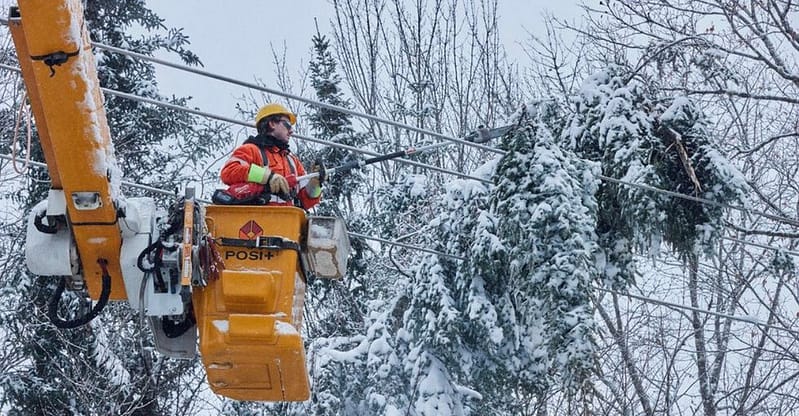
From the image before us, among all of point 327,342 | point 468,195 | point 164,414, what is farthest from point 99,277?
point 164,414

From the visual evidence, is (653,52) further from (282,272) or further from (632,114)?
(282,272)

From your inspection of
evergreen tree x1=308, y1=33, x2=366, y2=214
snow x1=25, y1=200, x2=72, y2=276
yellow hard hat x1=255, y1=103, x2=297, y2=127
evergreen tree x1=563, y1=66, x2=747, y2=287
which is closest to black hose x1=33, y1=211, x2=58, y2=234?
snow x1=25, y1=200, x2=72, y2=276

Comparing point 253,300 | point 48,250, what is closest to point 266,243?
point 253,300

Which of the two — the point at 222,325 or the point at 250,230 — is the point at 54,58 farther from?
the point at 222,325

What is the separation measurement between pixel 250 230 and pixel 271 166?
600mm

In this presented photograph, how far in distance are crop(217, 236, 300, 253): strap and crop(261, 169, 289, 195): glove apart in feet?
1.17

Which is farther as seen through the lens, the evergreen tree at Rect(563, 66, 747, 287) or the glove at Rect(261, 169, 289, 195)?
the evergreen tree at Rect(563, 66, 747, 287)

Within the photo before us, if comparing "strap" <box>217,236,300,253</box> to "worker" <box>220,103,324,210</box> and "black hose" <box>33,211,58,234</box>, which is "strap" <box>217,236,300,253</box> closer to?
"worker" <box>220,103,324,210</box>

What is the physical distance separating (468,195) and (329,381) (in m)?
3.13

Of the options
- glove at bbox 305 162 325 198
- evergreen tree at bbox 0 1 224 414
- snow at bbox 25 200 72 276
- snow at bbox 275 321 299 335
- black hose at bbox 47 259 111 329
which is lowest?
evergreen tree at bbox 0 1 224 414

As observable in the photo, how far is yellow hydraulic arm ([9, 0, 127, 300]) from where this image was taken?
5715mm

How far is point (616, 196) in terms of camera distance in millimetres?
9156

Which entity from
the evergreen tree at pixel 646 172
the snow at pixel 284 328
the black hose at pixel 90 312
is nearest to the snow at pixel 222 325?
the snow at pixel 284 328

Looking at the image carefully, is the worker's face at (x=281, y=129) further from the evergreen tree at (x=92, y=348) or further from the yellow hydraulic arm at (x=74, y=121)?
the evergreen tree at (x=92, y=348)
